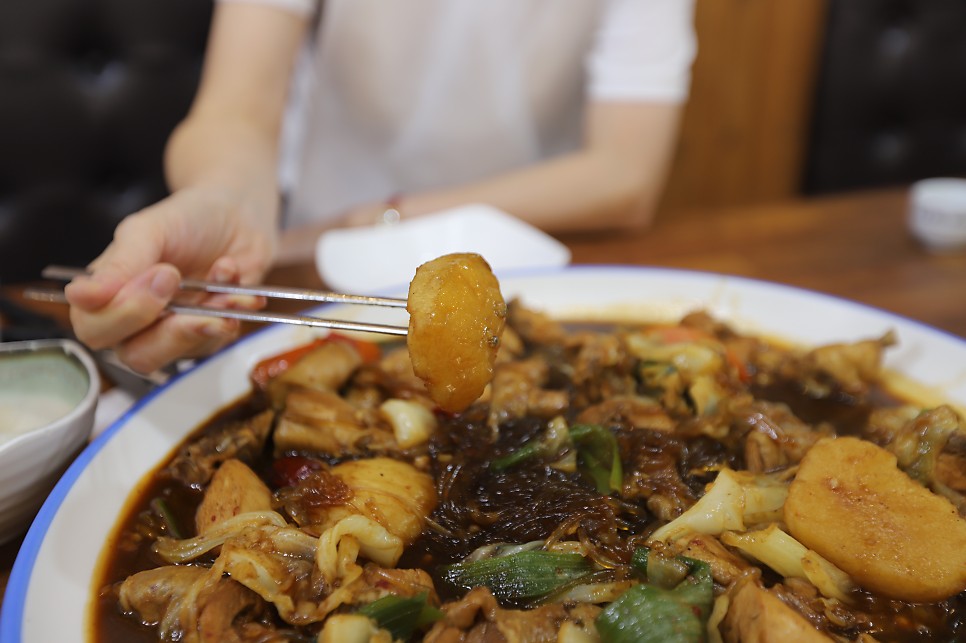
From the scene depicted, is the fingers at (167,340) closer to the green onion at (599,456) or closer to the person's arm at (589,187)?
the green onion at (599,456)

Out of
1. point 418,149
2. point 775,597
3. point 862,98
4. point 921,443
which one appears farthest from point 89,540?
point 862,98

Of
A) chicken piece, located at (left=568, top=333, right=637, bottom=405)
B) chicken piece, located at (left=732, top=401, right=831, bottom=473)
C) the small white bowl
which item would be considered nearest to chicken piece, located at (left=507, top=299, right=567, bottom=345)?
chicken piece, located at (left=568, top=333, right=637, bottom=405)

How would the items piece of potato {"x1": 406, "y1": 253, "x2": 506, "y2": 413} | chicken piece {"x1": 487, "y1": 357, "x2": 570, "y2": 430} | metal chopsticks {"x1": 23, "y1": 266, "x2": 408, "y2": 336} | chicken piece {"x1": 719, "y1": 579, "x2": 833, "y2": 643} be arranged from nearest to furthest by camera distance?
1. chicken piece {"x1": 719, "y1": 579, "x2": 833, "y2": 643}
2. piece of potato {"x1": 406, "y1": 253, "x2": 506, "y2": 413}
3. metal chopsticks {"x1": 23, "y1": 266, "x2": 408, "y2": 336}
4. chicken piece {"x1": 487, "y1": 357, "x2": 570, "y2": 430}

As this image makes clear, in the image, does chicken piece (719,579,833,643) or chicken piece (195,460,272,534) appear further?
chicken piece (195,460,272,534)

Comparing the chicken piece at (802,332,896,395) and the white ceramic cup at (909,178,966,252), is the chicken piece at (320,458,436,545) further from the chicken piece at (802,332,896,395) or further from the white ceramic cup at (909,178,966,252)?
the white ceramic cup at (909,178,966,252)

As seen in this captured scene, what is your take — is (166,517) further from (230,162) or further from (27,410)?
(230,162)

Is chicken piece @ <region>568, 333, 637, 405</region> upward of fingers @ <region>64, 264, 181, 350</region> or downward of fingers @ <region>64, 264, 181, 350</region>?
downward

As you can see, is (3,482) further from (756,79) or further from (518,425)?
(756,79)
